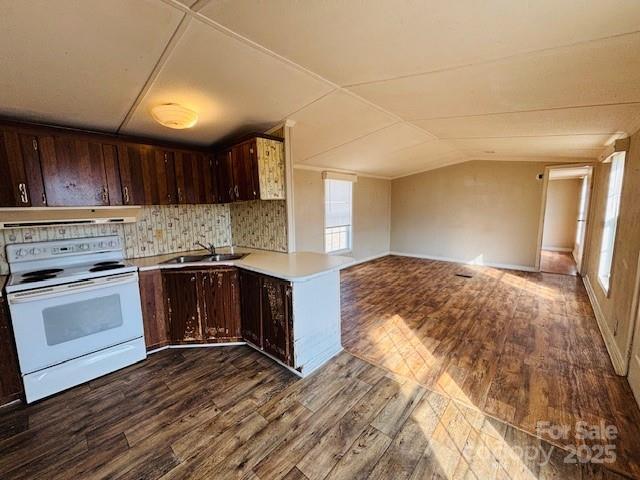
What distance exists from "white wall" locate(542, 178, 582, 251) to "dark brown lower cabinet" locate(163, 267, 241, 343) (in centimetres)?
847

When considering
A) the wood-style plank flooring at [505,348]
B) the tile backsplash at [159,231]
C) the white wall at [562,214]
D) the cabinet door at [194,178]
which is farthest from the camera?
the white wall at [562,214]

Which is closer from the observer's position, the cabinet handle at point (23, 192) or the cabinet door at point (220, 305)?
the cabinet handle at point (23, 192)

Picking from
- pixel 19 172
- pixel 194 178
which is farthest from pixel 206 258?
pixel 19 172

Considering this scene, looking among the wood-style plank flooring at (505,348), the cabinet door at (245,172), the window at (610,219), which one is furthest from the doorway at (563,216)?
the cabinet door at (245,172)

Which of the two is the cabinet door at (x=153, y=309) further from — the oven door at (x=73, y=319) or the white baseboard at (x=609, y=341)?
the white baseboard at (x=609, y=341)

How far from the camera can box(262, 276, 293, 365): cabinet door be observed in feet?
7.55

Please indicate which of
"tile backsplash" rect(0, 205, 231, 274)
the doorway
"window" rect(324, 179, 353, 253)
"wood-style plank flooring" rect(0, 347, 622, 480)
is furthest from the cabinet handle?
the doorway

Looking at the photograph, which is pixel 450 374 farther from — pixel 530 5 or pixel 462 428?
pixel 530 5

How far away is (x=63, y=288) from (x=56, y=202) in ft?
2.51

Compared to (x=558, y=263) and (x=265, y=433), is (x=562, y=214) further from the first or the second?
(x=265, y=433)

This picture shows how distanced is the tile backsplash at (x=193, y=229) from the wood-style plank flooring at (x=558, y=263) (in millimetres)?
5796

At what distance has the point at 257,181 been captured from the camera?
2.76 m

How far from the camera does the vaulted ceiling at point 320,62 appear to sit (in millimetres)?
1296

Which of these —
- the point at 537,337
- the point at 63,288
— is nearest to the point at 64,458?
the point at 63,288
